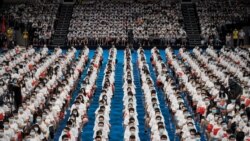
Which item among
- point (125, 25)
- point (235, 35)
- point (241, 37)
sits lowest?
point (241, 37)

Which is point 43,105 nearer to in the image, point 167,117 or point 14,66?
point 167,117

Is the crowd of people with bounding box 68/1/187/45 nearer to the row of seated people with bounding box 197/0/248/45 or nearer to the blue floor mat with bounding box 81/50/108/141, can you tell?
the row of seated people with bounding box 197/0/248/45

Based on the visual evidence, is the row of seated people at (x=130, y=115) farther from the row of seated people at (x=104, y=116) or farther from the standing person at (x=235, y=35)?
the standing person at (x=235, y=35)

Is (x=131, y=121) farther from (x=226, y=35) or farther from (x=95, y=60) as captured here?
(x=226, y=35)

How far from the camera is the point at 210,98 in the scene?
23.2 m

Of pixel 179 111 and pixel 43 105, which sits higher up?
pixel 43 105

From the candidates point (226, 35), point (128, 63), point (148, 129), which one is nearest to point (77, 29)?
point (226, 35)

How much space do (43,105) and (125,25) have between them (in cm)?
2483

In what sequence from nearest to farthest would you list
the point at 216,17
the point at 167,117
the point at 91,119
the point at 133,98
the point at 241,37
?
the point at 133,98, the point at 91,119, the point at 167,117, the point at 241,37, the point at 216,17

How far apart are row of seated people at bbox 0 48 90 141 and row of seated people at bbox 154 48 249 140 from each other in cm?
446

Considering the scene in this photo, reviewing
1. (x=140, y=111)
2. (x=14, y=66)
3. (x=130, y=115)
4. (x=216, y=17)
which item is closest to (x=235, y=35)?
(x=216, y=17)

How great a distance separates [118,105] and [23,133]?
7.57 metres

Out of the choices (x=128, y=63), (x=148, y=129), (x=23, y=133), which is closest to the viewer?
(x=23, y=133)

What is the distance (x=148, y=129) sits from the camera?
21406 mm
